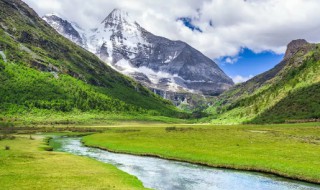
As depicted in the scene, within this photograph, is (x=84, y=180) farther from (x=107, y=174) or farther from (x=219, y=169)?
(x=219, y=169)

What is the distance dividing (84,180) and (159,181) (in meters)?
15.4

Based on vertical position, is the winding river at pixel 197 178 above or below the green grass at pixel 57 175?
below

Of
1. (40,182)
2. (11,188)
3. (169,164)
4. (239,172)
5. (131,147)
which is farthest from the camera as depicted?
(131,147)

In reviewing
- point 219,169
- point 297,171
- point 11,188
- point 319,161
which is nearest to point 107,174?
point 11,188

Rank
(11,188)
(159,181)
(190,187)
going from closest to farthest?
(11,188), (190,187), (159,181)

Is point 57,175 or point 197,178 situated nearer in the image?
point 57,175

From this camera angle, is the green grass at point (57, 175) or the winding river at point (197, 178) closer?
the green grass at point (57, 175)

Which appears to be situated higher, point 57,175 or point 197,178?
point 57,175

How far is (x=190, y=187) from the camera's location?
5359cm

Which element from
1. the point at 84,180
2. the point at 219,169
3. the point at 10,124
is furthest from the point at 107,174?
the point at 10,124

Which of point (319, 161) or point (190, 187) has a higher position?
point (319, 161)

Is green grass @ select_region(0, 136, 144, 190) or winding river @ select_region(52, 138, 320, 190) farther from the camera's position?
winding river @ select_region(52, 138, 320, 190)

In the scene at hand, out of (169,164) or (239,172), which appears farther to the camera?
(169,164)

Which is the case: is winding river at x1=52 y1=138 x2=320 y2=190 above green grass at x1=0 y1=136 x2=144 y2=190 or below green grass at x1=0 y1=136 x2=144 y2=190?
below
